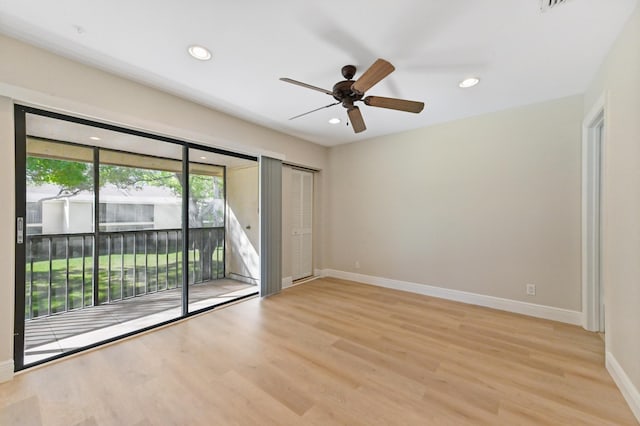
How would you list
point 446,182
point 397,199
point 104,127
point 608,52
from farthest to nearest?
point 397,199 → point 446,182 → point 104,127 → point 608,52

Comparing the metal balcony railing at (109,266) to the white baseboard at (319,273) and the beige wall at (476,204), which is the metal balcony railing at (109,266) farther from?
the beige wall at (476,204)

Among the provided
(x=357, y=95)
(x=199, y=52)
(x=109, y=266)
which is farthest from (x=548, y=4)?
(x=109, y=266)

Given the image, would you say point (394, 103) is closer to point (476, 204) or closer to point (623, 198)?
point (623, 198)


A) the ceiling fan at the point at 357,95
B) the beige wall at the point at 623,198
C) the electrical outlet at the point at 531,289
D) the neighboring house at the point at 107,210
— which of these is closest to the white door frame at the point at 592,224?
the electrical outlet at the point at 531,289

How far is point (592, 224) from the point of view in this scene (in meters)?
2.57

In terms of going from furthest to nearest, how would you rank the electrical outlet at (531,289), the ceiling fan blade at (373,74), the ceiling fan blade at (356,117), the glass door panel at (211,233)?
the glass door panel at (211,233)
the electrical outlet at (531,289)
the ceiling fan blade at (356,117)
the ceiling fan blade at (373,74)

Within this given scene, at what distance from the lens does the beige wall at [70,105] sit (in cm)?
182

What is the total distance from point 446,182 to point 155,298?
473cm

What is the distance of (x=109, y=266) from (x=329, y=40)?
4.22m

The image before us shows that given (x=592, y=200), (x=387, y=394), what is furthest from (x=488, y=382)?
(x=592, y=200)

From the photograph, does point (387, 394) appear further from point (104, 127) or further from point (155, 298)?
point (155, 298)

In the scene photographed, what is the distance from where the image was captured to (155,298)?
3.74m

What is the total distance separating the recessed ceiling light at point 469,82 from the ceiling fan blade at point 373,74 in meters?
1.18

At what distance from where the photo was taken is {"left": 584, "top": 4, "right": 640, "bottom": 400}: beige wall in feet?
5.13
